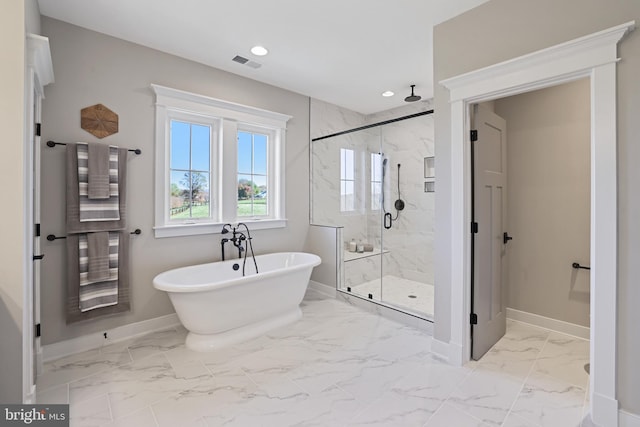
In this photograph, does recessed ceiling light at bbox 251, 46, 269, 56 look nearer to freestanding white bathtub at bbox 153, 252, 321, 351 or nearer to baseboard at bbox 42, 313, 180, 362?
freestanding white bathtub at bbox 153, 252, 321, 351

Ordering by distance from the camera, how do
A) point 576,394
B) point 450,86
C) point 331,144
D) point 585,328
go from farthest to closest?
point 331,144
point 585,328
point 450,86
point 576,394

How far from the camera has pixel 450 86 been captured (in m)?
2.28

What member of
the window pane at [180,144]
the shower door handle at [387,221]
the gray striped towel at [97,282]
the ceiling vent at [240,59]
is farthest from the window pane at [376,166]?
the gray striped towel at [97,282]

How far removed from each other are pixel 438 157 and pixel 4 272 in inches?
112

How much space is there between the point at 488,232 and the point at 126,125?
3308 mm

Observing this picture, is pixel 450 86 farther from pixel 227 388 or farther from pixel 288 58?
pixel 227 388

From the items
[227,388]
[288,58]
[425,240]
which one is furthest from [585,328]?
[288,58]

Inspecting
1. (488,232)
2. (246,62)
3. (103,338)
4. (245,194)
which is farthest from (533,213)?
(103,338)

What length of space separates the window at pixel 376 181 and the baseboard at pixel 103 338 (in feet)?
8.95

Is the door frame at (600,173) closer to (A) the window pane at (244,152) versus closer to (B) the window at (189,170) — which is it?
(A) the window pane at (244,152)

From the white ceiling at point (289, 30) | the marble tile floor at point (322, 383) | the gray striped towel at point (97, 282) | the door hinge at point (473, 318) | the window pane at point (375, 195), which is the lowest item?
the marble tile floor at point (322, 383)

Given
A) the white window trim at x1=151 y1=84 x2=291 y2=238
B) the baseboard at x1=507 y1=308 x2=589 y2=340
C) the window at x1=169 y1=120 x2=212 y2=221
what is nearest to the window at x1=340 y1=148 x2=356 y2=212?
the white window trim at x1=151 y1=84 x2=291 y2=238

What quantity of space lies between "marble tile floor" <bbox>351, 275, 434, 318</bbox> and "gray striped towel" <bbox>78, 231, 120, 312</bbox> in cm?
254

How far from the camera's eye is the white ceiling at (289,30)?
224 centimetres
